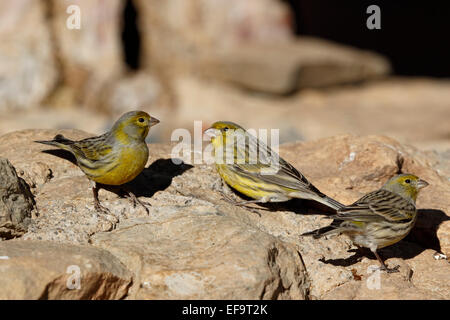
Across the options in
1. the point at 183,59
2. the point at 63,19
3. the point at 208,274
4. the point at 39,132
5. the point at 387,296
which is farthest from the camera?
the point at 183,59

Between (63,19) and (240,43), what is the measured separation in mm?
4881

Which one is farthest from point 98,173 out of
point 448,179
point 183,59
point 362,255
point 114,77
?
point 183,59

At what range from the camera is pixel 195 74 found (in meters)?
17.3

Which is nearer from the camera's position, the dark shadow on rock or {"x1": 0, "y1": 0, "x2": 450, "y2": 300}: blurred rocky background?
{"x1": 0, "y1": 0, "x2": 450, "y2": 300}: blurred rocky background

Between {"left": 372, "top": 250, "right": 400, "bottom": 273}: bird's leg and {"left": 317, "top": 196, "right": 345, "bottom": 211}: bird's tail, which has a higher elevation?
{"left": 317, "top": 196, "right": 345, "bottom": 211}: bird's tail

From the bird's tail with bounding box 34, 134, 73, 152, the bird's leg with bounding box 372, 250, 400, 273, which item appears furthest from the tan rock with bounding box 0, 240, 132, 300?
the bird's leg with bounding box 372, 250, 400, 273

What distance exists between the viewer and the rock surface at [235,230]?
409 cm

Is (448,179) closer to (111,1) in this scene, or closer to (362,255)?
(362,255)

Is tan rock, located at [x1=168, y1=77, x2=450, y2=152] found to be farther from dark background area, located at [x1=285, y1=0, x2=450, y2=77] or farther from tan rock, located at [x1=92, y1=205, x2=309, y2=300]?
tan rock, located at [x1=92, y1=205, x2=309, y2=300]

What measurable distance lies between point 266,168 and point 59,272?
2258 mm

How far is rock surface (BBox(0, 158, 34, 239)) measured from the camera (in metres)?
4.54

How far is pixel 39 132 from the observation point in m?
6.18

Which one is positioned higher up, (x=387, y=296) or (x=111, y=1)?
(x=111, y=1)

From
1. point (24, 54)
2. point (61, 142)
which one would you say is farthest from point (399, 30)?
point (61, 142)
